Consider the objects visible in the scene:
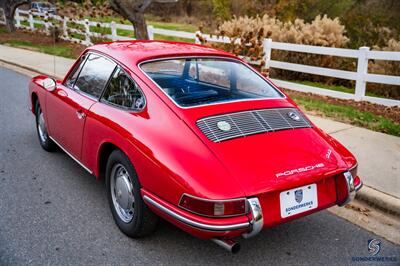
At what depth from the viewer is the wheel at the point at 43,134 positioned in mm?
5336

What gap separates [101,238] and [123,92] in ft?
4.17

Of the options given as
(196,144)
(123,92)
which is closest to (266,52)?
(123,92)

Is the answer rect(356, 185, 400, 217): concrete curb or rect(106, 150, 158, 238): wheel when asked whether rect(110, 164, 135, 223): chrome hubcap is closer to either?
rect(106, 150, 158, 238): wheel

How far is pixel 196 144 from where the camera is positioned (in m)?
3.00

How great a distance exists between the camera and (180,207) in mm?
2771

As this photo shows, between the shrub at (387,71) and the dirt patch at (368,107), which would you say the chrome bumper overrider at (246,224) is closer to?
the dirt patch at (368,107)

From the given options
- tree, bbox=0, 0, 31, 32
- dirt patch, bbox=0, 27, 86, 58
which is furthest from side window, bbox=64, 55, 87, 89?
tree, bbox=0, 0, 31, 32

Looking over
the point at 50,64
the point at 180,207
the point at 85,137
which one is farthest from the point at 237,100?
the point at 50,64

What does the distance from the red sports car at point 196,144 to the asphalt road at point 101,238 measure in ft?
0.76

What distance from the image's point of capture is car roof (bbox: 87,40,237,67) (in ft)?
12.3

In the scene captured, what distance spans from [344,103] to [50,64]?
9073mm

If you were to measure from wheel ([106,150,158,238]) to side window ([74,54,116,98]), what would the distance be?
2.81 ft

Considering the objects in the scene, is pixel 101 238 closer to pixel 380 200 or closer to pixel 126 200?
pixel 126 200

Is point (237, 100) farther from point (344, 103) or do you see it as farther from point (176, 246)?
point (344, 103)
